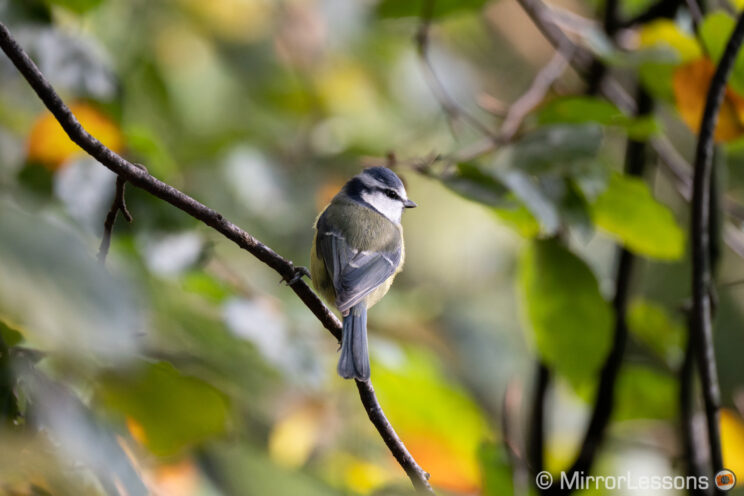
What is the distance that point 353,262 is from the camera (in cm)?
122

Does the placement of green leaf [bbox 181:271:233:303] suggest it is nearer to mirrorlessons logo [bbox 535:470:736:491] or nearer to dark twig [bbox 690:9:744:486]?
mirrorlessons logo [bbox 535:470:736:491]

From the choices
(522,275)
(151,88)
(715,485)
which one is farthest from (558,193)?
(151,88)

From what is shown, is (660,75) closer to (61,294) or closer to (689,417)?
(689,417)

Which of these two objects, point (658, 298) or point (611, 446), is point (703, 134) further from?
point (658, 298)

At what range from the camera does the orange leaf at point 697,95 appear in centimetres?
112

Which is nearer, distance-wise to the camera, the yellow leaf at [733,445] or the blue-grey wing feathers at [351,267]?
the blue-grey wing feathers at [351,267]

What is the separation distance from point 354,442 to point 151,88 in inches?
43.5

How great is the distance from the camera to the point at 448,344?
2.83 m

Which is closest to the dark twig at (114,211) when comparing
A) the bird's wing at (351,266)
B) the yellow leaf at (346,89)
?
the bird's wing at (351,266)

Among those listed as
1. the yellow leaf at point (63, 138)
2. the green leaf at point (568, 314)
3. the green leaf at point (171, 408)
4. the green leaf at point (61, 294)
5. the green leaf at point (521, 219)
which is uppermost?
the yellow leaf at point (63, 138)

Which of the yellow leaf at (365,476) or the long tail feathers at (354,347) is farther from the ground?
the long tail feathers at (354,347)

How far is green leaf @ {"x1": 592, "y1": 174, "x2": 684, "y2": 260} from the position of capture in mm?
1083

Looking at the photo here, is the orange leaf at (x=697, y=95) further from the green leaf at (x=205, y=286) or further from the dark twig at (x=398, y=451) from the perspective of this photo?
the green leaf at (x=205, y=286)

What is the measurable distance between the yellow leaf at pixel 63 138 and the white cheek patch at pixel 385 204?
1.87 feet
